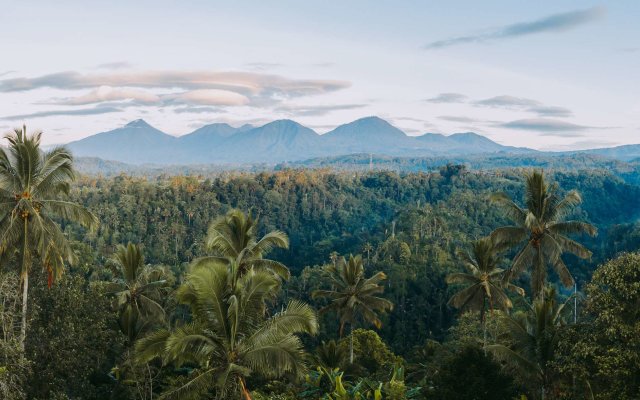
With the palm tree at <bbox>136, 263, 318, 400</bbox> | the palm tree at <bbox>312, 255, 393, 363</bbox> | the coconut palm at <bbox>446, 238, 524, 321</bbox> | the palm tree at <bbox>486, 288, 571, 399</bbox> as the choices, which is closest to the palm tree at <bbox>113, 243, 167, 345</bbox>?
the palm tree at <bbox>312, 255, 393, 363</bbox>

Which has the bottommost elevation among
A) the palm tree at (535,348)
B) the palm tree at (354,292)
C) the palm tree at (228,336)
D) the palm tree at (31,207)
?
the palm tree at (354,292)

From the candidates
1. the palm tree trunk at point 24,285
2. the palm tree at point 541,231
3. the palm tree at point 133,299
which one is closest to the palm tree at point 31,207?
the palm tree trunk at point 24,285

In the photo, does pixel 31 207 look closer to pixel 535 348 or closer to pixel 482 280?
pixel 535 348

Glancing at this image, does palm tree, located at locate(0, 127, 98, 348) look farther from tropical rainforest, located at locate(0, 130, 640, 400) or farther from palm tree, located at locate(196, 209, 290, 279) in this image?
palm tree, located at locate(196, 209, 290, 279)

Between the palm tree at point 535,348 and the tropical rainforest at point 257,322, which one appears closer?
the tropical rainforest at point 257,322

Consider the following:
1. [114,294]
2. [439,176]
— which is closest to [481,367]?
[114,294]

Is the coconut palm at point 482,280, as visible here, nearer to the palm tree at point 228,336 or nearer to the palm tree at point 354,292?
the palm tree at point 354,292
